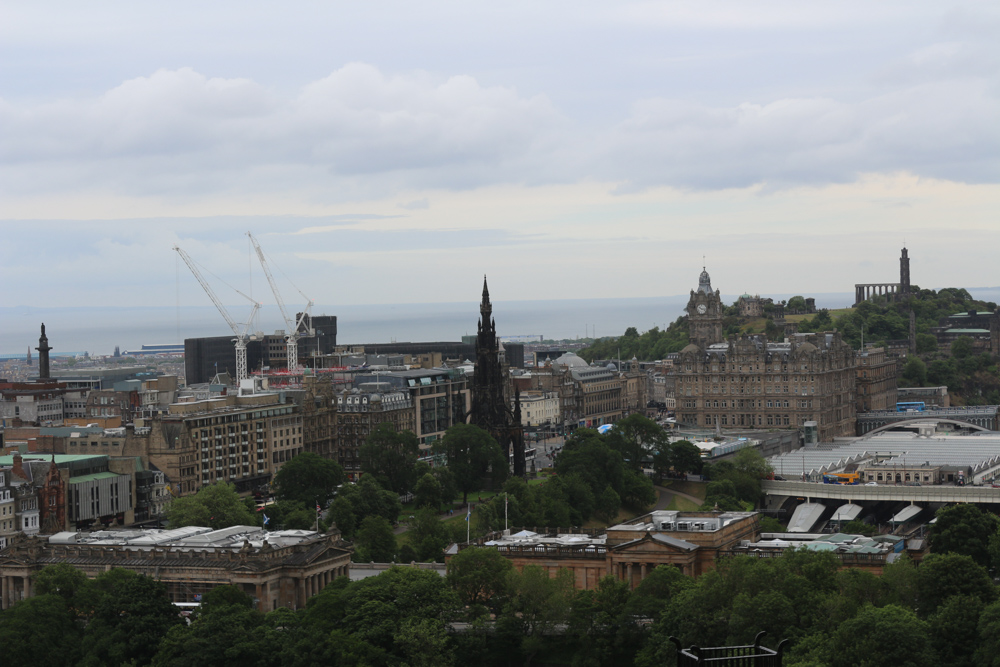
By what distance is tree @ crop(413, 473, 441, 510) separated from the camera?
133m

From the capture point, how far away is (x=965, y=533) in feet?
321

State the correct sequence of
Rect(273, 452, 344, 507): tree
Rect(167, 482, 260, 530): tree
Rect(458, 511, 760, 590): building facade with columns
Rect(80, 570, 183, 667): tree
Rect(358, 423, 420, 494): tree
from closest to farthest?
Rect(80, 570, 183, 667): tree, Rect(458, 511, 760, 590): building facade with columns, Rect(167, 482, 260, 530): tree, Rect(273, 452, 344, 507): tree, Rect(358, 423, 420, 494): tree

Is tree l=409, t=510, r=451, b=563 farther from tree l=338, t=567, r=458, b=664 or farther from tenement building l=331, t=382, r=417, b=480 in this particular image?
tenement building l=331, t=382, r=417, b=480

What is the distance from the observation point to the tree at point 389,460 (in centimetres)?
14125

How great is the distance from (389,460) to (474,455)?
9.10 metres

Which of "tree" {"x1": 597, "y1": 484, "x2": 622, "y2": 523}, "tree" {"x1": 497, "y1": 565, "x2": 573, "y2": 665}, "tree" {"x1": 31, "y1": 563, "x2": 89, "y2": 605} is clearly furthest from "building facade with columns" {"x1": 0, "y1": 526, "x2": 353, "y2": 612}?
"tree" {"x1": 597, "y1": 484, "x2": 622, "y2": 523}

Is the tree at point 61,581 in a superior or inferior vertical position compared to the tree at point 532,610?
superior

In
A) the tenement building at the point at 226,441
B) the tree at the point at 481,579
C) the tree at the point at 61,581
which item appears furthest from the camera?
the tenement building at the point at 226,441

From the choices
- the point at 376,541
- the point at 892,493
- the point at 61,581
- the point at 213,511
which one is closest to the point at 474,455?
the point at 213,511

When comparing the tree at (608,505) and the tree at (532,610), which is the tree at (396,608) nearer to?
the tree at (532,610)

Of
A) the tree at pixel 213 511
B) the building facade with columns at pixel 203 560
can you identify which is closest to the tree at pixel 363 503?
the tree at pixel 213 511

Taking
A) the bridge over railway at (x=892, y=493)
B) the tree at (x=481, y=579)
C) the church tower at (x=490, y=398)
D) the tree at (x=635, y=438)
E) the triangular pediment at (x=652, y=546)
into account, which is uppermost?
the church tower at (x=490, y=398)

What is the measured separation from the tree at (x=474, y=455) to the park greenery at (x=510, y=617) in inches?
2264

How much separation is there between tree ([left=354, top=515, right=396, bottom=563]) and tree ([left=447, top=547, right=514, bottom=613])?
18.6 meters
